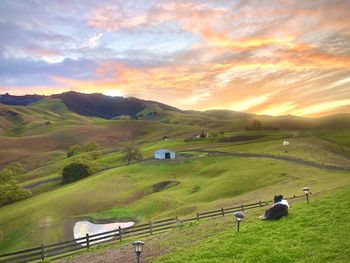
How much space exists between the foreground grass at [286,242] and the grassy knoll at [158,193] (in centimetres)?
2404

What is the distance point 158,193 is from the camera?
76000mm

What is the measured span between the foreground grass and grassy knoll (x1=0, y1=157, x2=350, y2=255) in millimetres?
24044

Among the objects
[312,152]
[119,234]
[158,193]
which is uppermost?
[312,152]

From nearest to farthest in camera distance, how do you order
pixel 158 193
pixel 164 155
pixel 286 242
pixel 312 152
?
pixel 286 242
pixel 158 193
pixel 312 152
pixel 164 155

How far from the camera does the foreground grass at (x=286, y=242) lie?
22.6m

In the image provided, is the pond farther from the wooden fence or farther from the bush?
the bush

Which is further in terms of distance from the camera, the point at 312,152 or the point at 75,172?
the point at 75,172

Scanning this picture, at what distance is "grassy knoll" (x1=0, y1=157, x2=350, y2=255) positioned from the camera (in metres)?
61.2

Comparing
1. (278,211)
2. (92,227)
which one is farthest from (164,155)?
(278,211)

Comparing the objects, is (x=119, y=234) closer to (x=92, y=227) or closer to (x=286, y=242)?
(x=286, y=242)

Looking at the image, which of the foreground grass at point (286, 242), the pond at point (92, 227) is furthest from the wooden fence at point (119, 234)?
the pond at point (92, 227)

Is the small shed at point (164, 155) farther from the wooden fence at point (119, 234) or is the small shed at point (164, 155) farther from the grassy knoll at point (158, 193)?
the wooden fence at point (119, 234)

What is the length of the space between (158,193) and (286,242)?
5274cm

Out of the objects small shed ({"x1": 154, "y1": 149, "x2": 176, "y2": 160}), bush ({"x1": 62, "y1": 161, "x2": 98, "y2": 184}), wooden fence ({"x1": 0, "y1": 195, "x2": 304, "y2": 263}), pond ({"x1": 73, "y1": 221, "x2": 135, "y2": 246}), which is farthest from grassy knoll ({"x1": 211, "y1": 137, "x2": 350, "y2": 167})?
wooden fence ({"x1": 0, "y1": 195, "x2": 304, "y2": 263})
